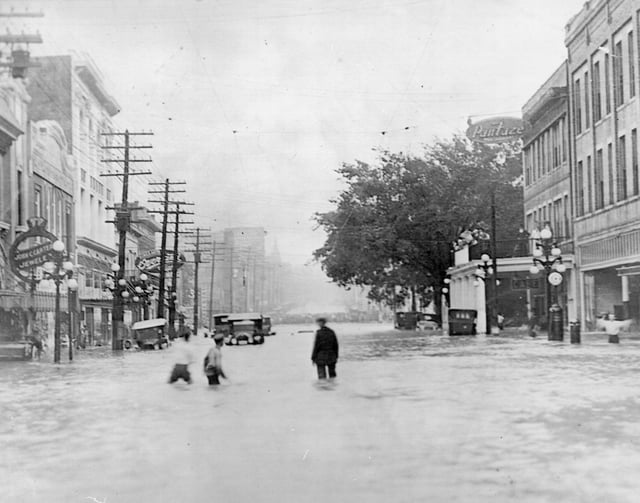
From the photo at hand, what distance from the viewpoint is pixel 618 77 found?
83.9ft

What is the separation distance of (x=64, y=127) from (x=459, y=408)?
5.98 m

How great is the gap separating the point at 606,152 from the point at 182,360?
19.9 m

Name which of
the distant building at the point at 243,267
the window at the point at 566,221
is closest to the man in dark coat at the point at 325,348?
the distant building at the point at 243,267

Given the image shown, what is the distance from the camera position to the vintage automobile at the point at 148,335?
1098 cm

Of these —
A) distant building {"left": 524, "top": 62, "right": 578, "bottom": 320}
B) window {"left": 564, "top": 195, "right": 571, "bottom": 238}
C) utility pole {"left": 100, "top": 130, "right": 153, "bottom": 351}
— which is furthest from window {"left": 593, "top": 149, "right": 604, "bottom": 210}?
utility pole {"left": 100, "top": 130, "right": 153, "bottom": 351}

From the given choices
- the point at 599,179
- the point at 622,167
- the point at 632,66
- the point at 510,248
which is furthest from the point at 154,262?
the point at 510,248

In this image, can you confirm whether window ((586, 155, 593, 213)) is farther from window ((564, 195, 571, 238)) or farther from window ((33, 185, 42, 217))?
window ((33, 185, 42, 217))

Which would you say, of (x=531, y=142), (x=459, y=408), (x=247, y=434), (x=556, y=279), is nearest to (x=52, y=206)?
(x=247, y=434)

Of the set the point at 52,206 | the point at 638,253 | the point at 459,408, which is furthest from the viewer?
the point at 638,253

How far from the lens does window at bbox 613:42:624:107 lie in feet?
84.0

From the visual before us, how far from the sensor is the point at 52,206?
33.1 ft

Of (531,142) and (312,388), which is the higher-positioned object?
(531,142)

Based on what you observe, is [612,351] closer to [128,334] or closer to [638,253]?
[638,253]

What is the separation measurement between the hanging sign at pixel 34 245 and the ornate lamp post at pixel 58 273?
88 millimetres
